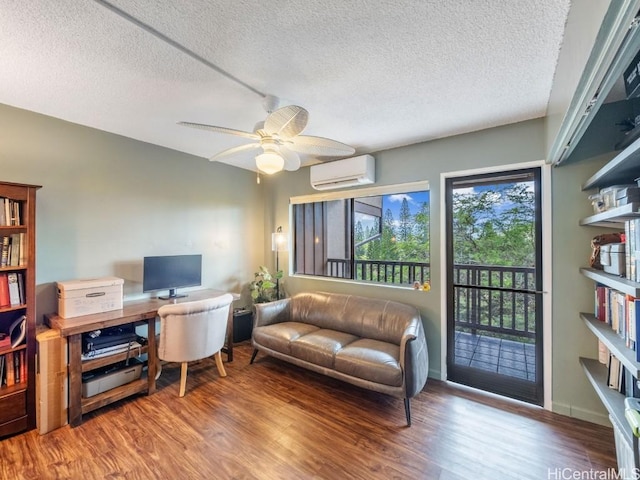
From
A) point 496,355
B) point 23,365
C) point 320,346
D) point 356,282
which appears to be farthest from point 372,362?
point 23,365

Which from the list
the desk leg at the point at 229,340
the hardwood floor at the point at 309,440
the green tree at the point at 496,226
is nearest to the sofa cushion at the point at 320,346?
the hardwood floor at the point at 309,440

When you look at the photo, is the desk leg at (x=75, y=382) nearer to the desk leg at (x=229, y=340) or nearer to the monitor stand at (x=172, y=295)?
the monitor stand at (x=172, y=295)

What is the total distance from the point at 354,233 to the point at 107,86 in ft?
9.57

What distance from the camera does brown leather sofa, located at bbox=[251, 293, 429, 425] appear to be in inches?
91.0

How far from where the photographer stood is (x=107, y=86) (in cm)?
205

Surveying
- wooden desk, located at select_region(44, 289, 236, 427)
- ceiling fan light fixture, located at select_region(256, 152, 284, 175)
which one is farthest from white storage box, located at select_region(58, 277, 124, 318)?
ceiling fan light fixture, located at select_region(256, 152, 284, 175)

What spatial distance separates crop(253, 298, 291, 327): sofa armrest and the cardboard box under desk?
5.57 feet

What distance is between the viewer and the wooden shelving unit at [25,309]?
6.84 ft

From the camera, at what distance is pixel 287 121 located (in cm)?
175

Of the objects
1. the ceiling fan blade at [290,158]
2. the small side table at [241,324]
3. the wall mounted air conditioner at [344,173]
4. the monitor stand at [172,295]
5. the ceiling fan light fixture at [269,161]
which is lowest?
the small side table at [241,324]

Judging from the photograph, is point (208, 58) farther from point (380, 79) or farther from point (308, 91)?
point (380, 79)

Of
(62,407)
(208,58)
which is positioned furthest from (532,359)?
(62,407)

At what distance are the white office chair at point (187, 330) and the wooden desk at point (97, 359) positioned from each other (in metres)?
0.19

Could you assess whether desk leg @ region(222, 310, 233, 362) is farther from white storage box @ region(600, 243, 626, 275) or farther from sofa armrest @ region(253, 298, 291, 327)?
white storage box @ region(600, 243, 626, 275)
